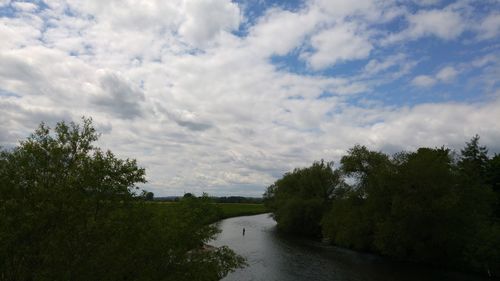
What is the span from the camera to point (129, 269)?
56.3 ft

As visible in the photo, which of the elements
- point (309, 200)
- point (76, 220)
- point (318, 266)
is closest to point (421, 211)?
point (318, 266)

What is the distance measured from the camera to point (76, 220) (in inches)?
542

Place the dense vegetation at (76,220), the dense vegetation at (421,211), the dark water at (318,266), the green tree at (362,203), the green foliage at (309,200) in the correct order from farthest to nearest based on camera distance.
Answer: the green foliage at (309,200) < the green tree at (362,203) < the dense vegetation at (421,211) < the dark water at (318,266) < the dense vegetation at (76,220)

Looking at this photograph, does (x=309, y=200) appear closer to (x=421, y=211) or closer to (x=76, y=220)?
(x=421, y=211)

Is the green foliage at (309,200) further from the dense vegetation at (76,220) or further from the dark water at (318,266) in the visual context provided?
the dense vegetation at (76,220)

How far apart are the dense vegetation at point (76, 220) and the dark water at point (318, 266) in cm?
2195

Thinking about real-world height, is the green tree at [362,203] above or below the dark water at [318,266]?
above

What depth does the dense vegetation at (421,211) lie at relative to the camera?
154 feet

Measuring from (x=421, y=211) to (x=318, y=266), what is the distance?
14023mm

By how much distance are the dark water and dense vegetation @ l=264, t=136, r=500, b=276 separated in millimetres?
2486

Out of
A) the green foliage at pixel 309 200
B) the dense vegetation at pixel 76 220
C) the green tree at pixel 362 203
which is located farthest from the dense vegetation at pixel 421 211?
the dense vegetation at pixel 76 220

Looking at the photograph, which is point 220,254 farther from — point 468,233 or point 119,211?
point 468,233

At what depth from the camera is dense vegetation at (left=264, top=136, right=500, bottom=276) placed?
46.8 metres

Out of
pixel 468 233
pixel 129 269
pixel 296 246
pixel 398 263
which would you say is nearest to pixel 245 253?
pixel 296 246
